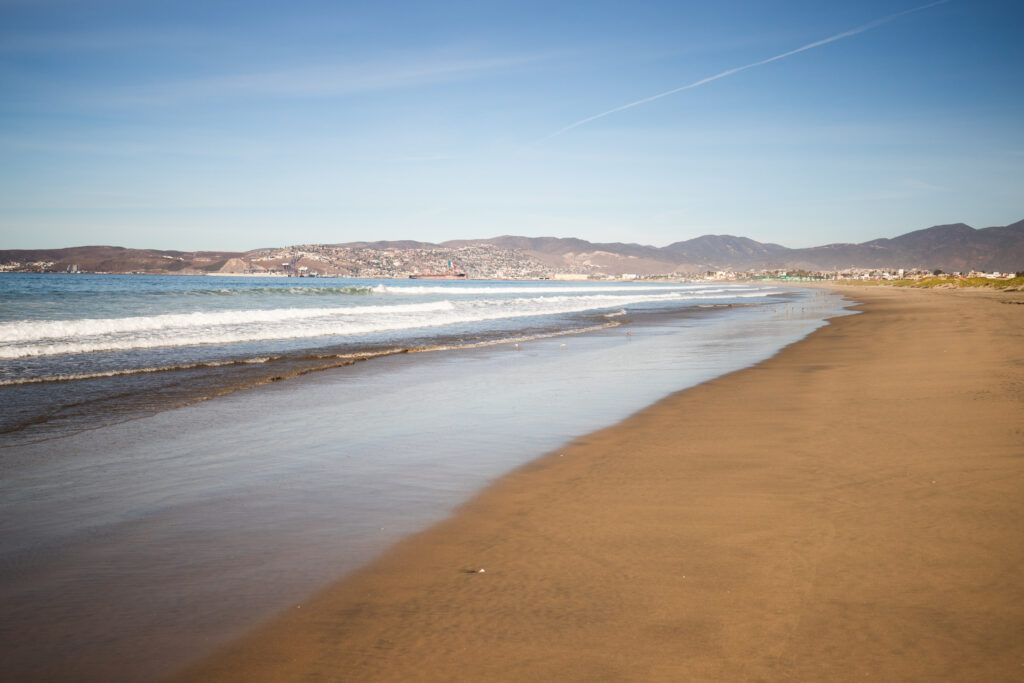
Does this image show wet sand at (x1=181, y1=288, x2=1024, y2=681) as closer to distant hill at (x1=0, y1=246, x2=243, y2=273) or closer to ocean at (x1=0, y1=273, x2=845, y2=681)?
ocean at (x1=0, y1=273, x2=845, y2=681)

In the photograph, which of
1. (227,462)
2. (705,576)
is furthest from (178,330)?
(705,576)

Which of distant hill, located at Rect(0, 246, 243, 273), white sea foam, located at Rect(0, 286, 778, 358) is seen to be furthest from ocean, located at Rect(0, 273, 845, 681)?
distant hill, located at Rect(0, 246, 243, 273)

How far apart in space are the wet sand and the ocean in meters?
0.46

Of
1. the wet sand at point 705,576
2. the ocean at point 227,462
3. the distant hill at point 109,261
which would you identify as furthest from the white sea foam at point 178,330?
the distant hill at point 109,261

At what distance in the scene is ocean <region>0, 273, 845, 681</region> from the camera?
133 inches

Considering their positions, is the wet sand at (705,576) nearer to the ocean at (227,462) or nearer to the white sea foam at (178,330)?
the ocean at (227,462)

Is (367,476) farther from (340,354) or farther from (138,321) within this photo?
(138,321)

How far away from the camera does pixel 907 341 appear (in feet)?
57.6

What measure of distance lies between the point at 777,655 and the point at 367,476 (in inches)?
159

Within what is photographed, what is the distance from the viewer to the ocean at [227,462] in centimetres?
339

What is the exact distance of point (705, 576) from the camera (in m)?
3.62

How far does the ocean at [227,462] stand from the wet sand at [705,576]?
1.52ft

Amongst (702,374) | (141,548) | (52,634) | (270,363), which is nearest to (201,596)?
(52,634)

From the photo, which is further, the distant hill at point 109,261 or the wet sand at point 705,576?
the distant hill at point 109,261
